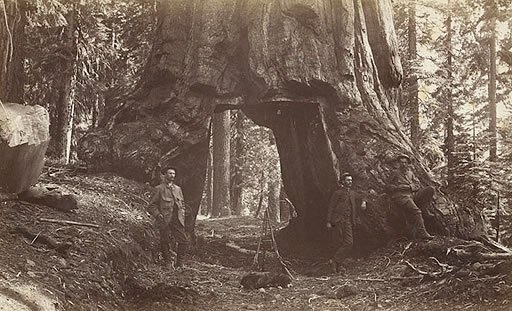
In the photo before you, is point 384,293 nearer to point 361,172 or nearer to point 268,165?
point 361,172

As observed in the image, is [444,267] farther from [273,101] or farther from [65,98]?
[65,98]

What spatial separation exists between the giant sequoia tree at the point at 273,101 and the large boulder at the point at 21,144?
0.95 metres

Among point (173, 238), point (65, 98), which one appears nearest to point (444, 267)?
point (173, 238)

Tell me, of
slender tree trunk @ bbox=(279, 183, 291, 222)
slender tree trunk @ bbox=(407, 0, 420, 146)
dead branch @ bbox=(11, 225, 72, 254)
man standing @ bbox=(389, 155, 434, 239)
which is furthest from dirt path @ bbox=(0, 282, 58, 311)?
slender tree trunk @ bbox=(407, 0, 420, 146)

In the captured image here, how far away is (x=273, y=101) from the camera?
6.18m

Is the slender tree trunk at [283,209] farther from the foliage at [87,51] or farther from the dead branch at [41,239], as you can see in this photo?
the dead branch at [41,239]

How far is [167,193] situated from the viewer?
5.31 meters

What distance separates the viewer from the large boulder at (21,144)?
4.38m

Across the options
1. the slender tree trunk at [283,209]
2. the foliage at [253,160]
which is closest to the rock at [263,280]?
the slender tree trunk at [283,209]

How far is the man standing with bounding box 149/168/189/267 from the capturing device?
5.15 m

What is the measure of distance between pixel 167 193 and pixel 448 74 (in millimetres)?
3031

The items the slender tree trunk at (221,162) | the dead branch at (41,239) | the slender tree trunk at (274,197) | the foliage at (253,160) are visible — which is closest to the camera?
the dead branch at (41,239)

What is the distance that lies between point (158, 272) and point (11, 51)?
7.49ft

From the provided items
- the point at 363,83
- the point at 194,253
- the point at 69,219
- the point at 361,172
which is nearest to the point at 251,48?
the point at 363,83
